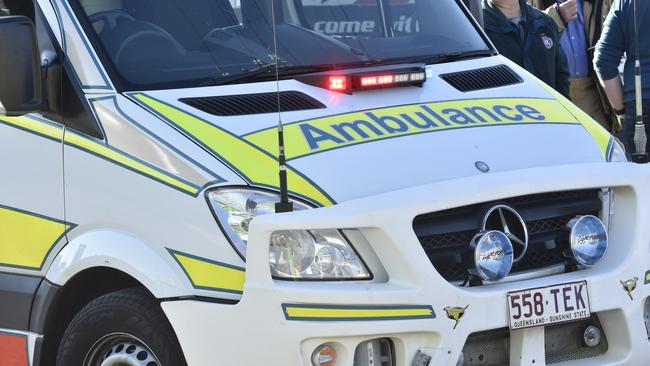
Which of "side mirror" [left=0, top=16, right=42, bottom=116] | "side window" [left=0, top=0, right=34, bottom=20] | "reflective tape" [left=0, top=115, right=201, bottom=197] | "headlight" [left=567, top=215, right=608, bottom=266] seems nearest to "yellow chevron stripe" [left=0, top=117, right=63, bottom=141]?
"reflective tape" [left=0, top=115, right=201, bottom=197]

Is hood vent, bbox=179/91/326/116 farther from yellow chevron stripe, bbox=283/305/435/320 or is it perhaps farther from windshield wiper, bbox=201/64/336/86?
yellow chevron stripe, bbox=283/305/435/320

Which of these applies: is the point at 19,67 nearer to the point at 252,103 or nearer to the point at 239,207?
the point at 252,103

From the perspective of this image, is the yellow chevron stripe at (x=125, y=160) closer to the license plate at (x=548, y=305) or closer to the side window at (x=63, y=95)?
the side window at (x=63, y=95)

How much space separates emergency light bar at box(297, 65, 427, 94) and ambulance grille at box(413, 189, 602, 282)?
850 millimetres

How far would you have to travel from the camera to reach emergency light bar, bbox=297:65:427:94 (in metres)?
5.37

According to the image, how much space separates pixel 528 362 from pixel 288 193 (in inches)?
41.0

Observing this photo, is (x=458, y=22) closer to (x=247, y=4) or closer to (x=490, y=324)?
(x=247, y=4)

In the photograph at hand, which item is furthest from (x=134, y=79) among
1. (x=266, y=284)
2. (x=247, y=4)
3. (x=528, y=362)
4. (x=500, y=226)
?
(x=528, y=362)

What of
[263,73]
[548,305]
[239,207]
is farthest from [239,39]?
[548,305]

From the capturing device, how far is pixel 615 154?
551cm

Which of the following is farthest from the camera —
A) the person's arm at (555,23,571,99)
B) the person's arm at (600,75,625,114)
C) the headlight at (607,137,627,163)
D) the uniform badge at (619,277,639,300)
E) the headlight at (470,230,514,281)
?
the person's arm at (600,75,625,114)

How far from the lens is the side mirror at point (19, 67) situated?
504 cm

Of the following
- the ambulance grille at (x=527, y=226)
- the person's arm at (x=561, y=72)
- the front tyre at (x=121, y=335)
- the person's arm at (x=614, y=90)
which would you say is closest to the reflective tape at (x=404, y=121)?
the ambulance grille at (x=527, y=226)

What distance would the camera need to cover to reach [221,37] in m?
5.52
